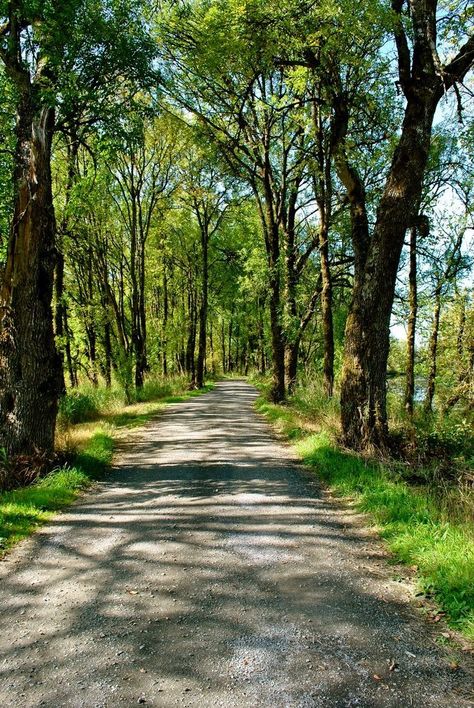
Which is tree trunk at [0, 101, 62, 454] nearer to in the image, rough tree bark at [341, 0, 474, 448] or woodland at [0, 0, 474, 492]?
woodland at [0, 0, 474, 492]

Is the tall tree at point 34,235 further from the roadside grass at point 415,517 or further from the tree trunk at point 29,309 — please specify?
the roadside grass at point 415,517

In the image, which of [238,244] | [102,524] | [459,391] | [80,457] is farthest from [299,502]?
[238,244]

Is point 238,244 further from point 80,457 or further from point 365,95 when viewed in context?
point 80,457

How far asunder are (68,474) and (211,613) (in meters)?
4.29

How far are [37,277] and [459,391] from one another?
1020 cm

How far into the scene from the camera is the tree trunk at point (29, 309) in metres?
7.39

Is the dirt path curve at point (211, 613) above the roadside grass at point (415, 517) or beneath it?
beneath

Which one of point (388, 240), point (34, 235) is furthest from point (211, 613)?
point (388, 240)

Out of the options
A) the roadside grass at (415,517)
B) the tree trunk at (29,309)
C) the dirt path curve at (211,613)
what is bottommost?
the dirt path curve at (211,613)

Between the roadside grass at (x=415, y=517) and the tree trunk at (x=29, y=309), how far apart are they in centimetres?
466

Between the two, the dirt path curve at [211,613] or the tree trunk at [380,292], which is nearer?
the dirt path curve at [211,613]

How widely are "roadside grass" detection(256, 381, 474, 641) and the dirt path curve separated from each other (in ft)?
0.90

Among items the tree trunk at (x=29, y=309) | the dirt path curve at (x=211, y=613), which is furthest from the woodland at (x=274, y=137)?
the dirt path curve at (x=211, y=613)

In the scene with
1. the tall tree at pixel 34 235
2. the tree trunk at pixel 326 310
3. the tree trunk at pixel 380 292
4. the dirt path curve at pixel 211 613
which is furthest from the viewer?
the tree trunk at pixel 326 310
